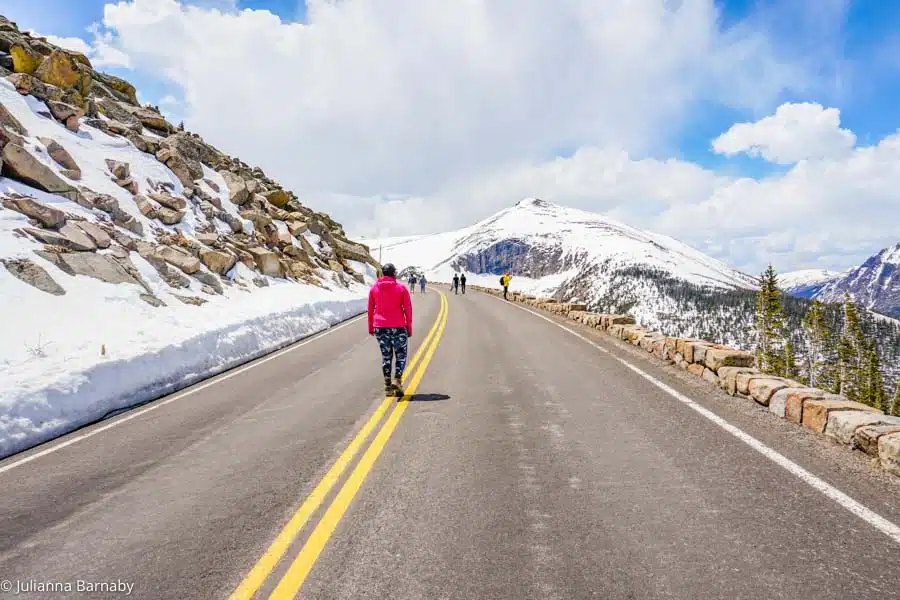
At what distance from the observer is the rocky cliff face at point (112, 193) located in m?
12.7

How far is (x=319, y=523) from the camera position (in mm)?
3439

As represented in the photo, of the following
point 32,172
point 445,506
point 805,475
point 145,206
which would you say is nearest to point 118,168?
point 145,206

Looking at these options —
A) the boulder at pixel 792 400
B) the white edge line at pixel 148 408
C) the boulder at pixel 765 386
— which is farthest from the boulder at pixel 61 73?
the boulder at pixel 792 400

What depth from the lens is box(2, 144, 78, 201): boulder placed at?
13.3 meters

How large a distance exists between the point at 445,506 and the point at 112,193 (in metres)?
18.7

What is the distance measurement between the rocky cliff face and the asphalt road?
8.84 m

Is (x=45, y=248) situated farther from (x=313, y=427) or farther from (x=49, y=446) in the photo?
(x=313, y=427)

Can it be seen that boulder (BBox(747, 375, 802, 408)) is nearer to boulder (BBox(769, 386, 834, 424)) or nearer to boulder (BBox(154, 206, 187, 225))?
boulder (BBox(769, 386, 834, 424))

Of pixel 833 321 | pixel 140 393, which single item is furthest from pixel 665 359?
pixel 833 321

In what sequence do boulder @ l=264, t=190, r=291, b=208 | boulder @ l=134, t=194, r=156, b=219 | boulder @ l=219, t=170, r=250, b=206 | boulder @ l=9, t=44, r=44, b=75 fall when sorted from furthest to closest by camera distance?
boulder @ l=264, t=190, r=291, b=208
boulder @ l=219, t=170, r=250, b=206
boulder @ l=9, t=44, r=44, b=75
boulder @ l=134, t=194, r=156, b=219

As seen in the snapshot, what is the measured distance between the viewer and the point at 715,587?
8.79ft

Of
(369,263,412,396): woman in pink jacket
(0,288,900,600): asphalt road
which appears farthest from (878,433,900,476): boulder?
(369,263,412,396): woman in pink jacket

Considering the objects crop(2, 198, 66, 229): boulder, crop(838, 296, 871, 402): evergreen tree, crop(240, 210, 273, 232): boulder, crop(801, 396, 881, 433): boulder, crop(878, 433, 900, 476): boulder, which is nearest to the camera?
crop(878, 433, 900, 476): boulder

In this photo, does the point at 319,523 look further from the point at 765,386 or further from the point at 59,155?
the point at 59,155
